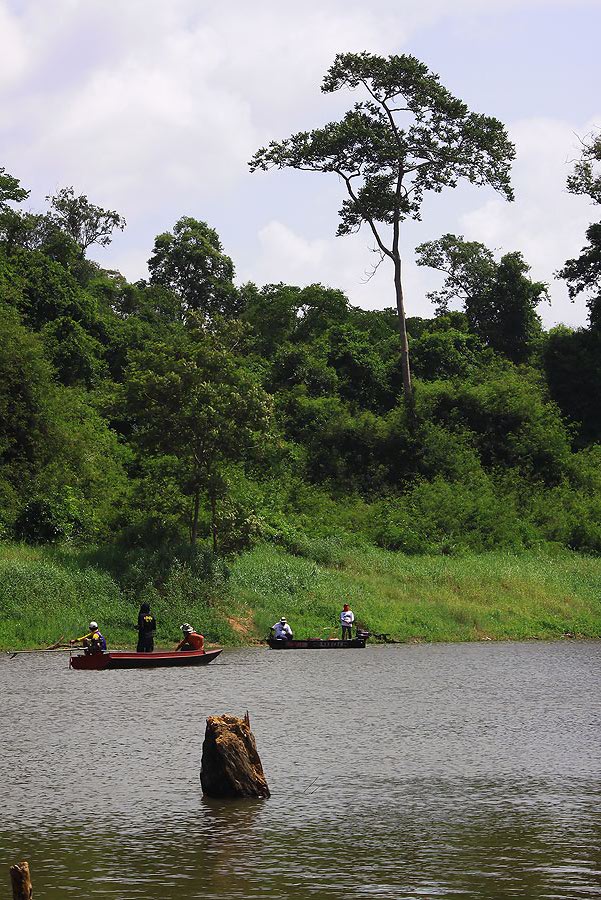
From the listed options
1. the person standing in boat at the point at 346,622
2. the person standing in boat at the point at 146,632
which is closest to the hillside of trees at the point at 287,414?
the person standing in boat at the point at 346,622

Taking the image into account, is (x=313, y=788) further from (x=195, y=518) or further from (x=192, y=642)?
(x=195, y=518)

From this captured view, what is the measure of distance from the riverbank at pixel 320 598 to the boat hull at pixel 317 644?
2855 millimetres

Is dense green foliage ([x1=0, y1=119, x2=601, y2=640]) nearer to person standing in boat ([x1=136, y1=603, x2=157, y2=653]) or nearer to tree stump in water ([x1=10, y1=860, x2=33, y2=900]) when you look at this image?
person standing in boat ([x1=136, y1=603, x2=157, y2=653])

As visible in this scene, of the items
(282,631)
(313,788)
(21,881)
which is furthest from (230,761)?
(282,631)

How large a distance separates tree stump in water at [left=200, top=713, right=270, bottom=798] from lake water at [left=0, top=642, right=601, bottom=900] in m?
0.45

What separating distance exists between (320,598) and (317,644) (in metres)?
6.61

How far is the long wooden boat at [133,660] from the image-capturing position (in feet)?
127

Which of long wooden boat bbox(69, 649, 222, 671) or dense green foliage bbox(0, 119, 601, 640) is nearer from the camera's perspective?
long wooden boat bbox(69, 649, 222, 671)

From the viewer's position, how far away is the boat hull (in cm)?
4581

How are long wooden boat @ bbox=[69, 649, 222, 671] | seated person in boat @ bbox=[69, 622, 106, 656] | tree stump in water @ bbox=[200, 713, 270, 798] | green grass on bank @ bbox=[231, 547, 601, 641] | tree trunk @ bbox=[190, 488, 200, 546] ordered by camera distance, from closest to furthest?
tree stump in water @ bbox=[200, 713, 270, 798] → long wooden boat @ bbox=[69, 649, 222, 671] → seated person in boat @ bbox=[69, 622, 106, 656] → green grass on bank @ bbox=[231, 547, 601, 641] → tree trunk @ bbox=[190, 488, 200, 546]

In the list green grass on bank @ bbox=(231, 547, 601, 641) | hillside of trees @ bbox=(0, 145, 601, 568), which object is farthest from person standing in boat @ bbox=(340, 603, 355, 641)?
hillside of trees @ bbox=(0, 145, 601, 568)

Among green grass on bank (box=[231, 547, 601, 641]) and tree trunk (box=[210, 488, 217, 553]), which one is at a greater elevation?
tree trunk (box=[210, 488, 217, 553])

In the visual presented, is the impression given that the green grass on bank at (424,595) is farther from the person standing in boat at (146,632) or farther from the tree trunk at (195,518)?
the person standing in boat at (146,632)

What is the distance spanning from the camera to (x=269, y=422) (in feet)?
174
